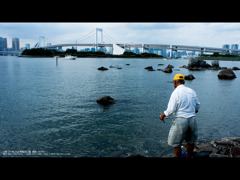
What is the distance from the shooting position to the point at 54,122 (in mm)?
12570

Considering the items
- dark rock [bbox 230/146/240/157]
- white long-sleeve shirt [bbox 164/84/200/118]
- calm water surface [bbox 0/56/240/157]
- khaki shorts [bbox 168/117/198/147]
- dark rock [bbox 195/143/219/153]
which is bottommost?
calm water surface [bbox 0/56/240/157]

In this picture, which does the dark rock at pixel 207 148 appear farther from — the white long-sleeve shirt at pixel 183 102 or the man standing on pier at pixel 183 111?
the white long-sleeve shirt at pixel 183 102

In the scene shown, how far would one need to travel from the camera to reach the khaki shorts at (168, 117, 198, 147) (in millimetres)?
4672

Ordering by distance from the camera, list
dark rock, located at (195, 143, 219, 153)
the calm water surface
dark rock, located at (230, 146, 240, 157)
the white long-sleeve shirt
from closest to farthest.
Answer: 1. the white long-sleeve shirt
2. dark rock, located at (230, 146, 240, 157)
3. dark rock, located at (195, 143, 219, 153)
4. the calm water surface

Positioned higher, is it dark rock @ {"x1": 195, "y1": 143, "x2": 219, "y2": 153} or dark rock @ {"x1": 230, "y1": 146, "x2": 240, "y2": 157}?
dark rock @ {"x1": 230, "y1": 146, "x2": 240, "y2": 157}

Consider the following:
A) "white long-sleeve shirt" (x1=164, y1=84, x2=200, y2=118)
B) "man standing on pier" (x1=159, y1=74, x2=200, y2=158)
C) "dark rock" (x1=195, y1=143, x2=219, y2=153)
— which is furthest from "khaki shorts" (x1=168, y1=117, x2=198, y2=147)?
"dark rock" (x1=195, y1=143, x2=219, y2=153)

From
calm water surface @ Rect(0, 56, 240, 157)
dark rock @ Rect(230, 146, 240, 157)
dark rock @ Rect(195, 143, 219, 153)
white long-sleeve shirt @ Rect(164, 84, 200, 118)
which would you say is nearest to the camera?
white long-sleeve shirt @ Rect(164, 84, 200, 118)

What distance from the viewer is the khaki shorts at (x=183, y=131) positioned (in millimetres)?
4672

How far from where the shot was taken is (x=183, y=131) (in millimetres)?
4703

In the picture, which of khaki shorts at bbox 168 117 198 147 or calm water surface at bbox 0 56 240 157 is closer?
khaki shorts at bbox 168 117 198 147

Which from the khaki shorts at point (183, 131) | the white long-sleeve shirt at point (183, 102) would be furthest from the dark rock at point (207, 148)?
the white long-sleeve shirt at point (183, 102)

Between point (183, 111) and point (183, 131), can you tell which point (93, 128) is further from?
point (183, 111)

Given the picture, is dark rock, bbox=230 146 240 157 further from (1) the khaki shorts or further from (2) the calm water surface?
(1) the khaki shorts
